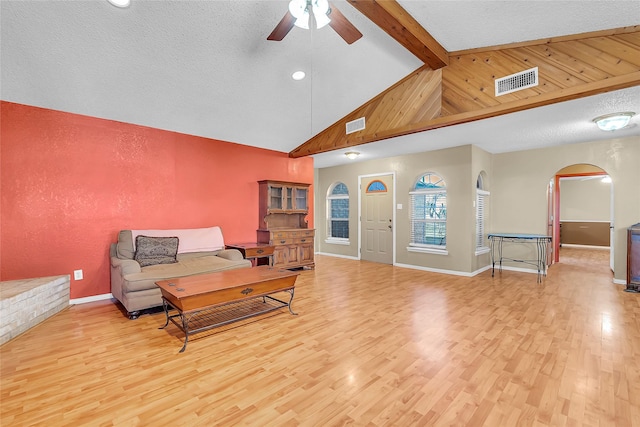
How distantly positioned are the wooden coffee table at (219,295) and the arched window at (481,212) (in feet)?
13.5

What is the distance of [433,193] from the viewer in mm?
5742

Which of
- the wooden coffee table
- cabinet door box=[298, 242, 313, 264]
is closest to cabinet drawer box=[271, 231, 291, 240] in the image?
cabinet door box=[298, 242, 313, 264]

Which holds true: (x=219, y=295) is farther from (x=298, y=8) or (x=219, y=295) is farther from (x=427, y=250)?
(x=427, y=250)

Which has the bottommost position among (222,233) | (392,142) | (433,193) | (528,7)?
(222,233)

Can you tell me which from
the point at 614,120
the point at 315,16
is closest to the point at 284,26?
the point at 315,16

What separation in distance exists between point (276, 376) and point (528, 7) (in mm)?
3523

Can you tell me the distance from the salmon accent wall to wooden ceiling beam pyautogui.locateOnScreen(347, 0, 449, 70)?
3.41 metres

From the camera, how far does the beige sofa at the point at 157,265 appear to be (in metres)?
3.14

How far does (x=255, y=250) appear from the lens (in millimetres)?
4734

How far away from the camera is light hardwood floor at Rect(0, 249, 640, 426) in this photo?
5.55 ft

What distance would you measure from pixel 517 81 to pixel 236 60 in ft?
9.83

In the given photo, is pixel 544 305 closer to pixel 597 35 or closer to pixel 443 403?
pixel 443 403

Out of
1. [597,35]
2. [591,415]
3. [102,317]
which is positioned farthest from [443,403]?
[102,317]

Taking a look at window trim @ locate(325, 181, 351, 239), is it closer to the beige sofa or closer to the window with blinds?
the window with blinds
